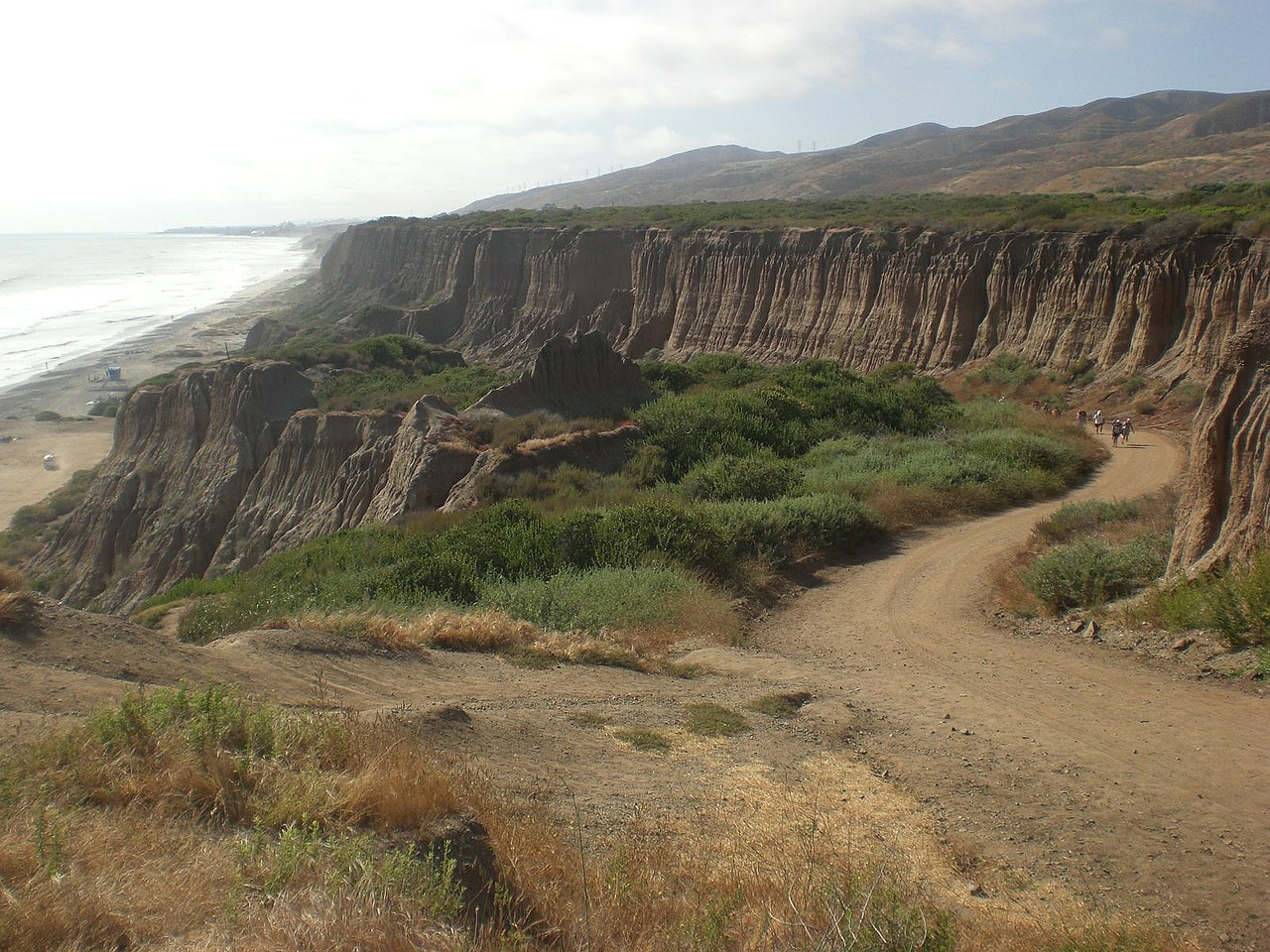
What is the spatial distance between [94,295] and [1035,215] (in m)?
110

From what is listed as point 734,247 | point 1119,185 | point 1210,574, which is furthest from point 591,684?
point 1119,185

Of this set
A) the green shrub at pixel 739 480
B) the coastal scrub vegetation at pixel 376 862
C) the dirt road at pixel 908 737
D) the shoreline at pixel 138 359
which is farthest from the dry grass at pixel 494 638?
the shoreline at pixel 138 359

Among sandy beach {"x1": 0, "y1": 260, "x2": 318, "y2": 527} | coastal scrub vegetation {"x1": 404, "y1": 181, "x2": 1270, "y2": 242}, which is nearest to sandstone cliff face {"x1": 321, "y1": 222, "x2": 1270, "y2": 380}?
coastal scrub vegetation {"x1": 404, "y1": 181, "x2": 1270, "y2": 242}

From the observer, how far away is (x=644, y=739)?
719cm

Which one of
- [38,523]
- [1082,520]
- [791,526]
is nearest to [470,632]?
[791,526]

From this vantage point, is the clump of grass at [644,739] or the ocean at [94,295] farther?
the ocean at [94,295]

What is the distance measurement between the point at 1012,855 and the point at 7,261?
646 feet

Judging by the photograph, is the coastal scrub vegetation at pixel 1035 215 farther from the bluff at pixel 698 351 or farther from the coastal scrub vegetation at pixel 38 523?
the coastal scrub vegetation at pixel 38 523

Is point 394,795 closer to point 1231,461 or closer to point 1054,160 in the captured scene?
point 1231,461

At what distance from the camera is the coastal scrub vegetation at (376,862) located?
11.4ft

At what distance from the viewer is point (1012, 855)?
5543mm

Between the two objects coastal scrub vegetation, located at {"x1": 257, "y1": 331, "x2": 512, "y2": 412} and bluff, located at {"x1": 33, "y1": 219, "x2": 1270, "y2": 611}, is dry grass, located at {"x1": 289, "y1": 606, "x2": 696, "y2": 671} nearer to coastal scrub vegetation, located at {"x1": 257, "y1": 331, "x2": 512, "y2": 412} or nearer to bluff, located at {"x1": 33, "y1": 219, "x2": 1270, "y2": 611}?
bluff, located at {"x1": 33, "y1": 219, "x2": 1270, "y2": 611}

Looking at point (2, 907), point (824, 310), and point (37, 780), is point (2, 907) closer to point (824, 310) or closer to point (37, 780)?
point (37, 780)

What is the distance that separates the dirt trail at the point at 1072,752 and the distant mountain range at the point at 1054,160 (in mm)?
65138
